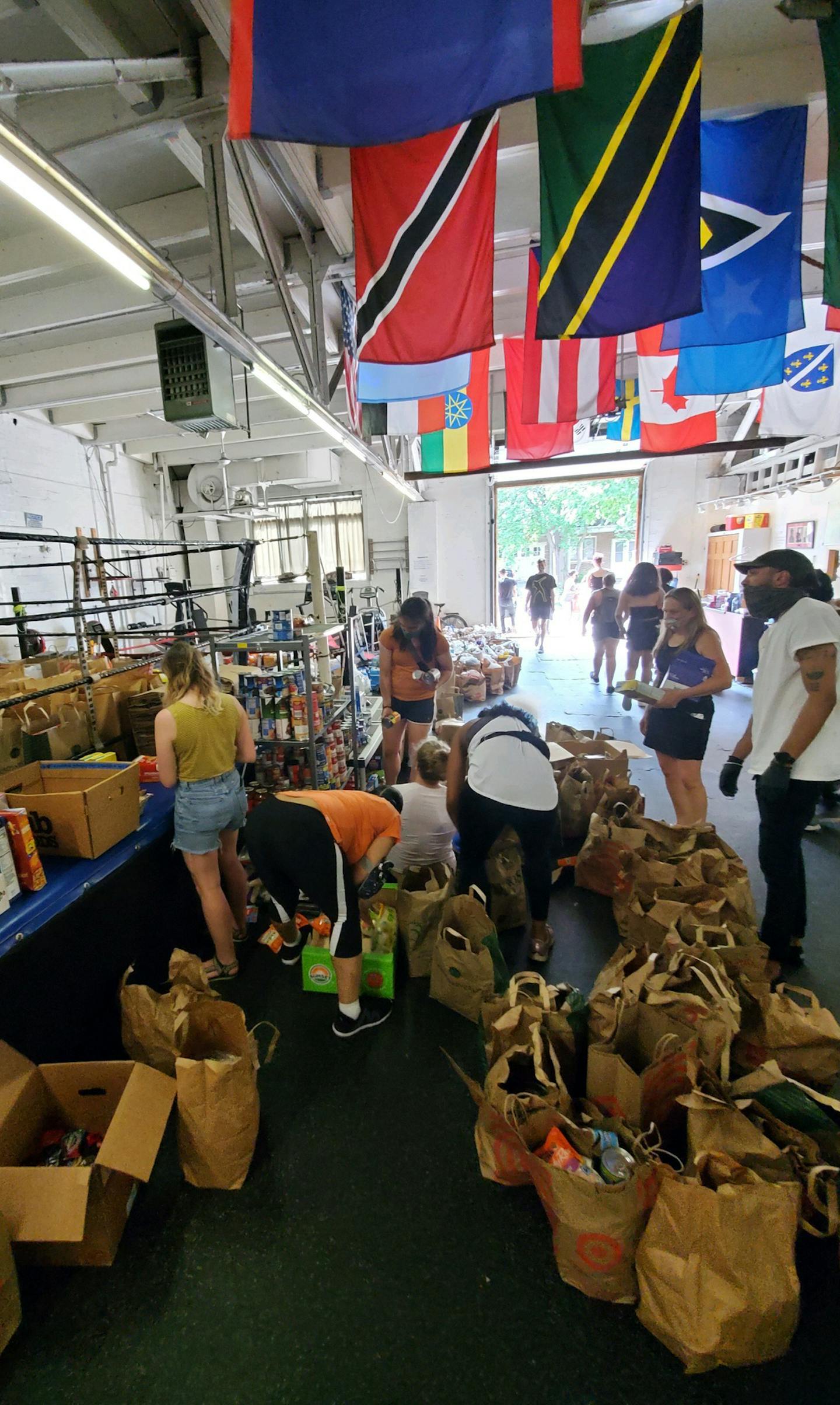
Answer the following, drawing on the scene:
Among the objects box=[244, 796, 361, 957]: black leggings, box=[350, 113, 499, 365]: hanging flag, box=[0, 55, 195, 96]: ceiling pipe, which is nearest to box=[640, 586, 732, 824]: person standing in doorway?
box=[350, 113, 499, 365]: hanging flag

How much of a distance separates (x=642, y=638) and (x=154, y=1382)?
6.62 meters

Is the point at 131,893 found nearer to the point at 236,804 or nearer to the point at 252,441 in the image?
the point at 236,804

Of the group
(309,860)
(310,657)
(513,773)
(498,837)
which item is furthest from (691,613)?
(309,860)

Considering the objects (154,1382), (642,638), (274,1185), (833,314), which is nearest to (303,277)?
(833,314)

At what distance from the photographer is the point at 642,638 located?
6512 millimetres

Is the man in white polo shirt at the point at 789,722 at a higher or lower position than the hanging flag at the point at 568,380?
lower

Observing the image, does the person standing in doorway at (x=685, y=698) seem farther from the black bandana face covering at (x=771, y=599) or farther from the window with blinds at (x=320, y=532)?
the window with blinds at (x=320, y=532)

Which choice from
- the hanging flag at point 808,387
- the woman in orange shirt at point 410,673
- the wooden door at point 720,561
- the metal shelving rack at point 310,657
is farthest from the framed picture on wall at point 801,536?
the metal shelving rack at point 310,657

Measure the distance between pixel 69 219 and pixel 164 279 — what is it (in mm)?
512

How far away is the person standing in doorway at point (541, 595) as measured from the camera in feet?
36.0

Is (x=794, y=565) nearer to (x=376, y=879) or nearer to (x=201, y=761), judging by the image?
(x=376, y=879)

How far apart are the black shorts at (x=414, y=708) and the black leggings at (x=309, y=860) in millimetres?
2350

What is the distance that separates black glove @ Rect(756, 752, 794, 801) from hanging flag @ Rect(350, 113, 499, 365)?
250 centimetres

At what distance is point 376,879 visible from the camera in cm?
268
